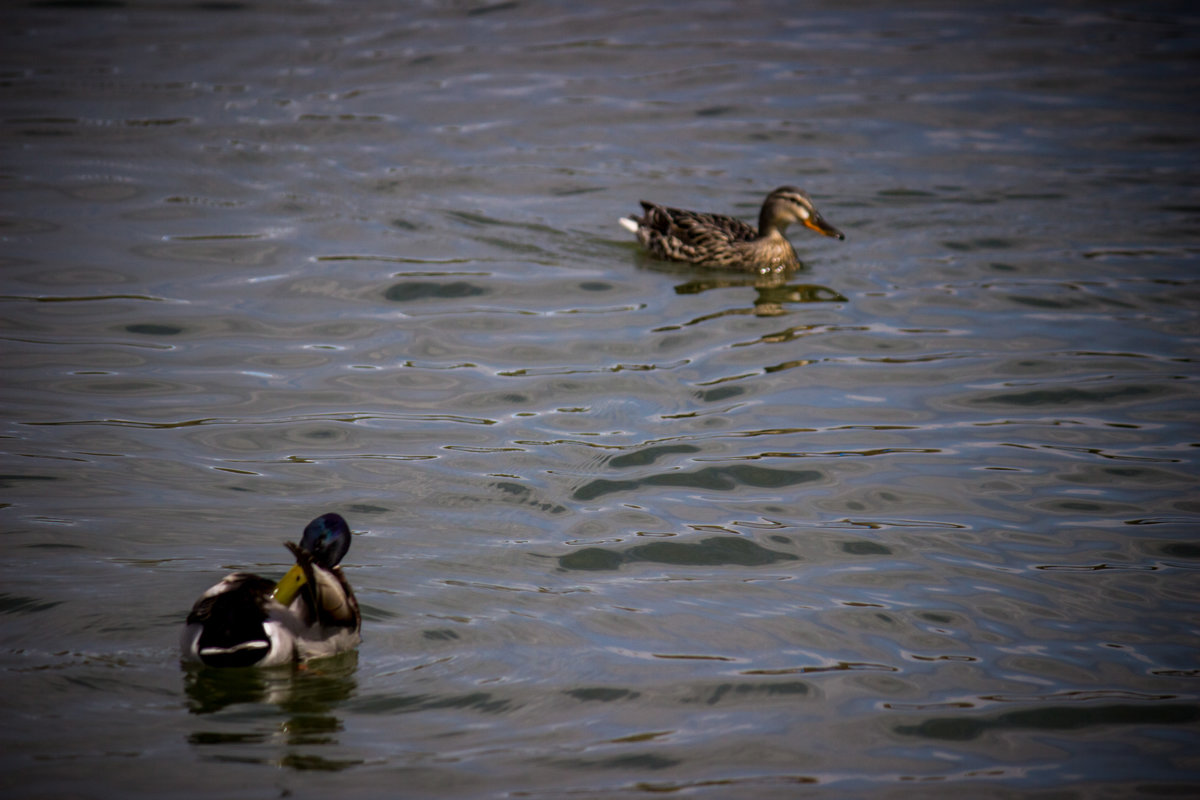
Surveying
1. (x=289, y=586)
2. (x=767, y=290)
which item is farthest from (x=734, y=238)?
(x=289, y=586)

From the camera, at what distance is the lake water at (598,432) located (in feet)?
15.7

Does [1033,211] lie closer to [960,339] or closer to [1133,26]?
[960,339]

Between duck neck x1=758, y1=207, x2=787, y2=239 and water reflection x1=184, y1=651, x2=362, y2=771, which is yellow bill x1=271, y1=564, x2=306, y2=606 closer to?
water reflection x1=184, y1=651, x2=362, y2=771

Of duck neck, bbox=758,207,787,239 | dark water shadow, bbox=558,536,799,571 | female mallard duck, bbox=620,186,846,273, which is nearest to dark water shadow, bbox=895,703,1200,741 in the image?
dark water shadow, bbox=558,536,799,571

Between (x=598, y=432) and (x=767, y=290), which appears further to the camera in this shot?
(x=767, y=290)

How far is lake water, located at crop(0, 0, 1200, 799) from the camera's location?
4.79 metres

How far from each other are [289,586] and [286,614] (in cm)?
14

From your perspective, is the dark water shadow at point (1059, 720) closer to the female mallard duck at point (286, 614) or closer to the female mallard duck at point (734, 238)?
the female mallard duck at point (286, 614)

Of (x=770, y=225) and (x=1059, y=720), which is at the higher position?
(x=770, y=225)

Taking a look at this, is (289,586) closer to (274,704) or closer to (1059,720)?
(274,704)

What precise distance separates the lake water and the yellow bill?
0.34 meters

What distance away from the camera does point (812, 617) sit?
18.5 feet

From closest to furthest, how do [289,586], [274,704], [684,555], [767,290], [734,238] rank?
[274,704]
[289,586]
[684,555]
[767,290]
[734,238]

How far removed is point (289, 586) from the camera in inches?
198
